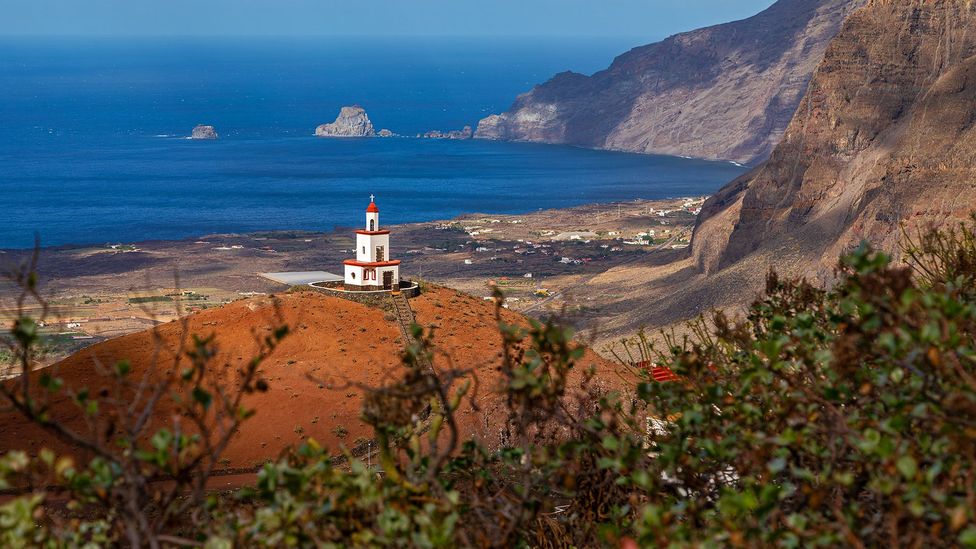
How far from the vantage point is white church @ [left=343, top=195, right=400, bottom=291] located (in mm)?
49562

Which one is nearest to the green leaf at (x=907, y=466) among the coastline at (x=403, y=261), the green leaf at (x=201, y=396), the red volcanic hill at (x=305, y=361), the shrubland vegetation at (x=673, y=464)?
the shrubland vegetation at (x=673, y=464)

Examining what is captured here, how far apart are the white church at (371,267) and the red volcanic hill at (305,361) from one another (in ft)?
4.49

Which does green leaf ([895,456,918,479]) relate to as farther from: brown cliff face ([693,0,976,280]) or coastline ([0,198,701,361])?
coastline ([0,198,701,361])

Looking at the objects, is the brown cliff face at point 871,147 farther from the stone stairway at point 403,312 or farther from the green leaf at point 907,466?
the green leaf at point 907,466

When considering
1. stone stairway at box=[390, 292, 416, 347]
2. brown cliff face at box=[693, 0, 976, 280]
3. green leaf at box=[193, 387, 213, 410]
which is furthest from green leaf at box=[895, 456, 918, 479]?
brown cliff face at box=[693, 0, 976, 280]

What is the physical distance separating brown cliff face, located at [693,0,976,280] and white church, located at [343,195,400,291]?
110 feet

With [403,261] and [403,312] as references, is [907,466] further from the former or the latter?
[403,261]

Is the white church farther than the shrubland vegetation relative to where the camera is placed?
Yes

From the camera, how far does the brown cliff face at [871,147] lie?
78.3 meters

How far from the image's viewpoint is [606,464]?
31.8ft

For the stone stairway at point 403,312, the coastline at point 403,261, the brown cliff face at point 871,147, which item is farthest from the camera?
the coastline at point 403,261

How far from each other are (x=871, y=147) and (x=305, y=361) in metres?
60.2

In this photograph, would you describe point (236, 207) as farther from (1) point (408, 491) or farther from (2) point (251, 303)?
(1) point (408, 491)

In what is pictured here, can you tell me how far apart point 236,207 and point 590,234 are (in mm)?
53213
